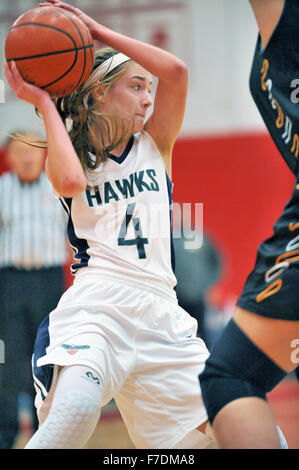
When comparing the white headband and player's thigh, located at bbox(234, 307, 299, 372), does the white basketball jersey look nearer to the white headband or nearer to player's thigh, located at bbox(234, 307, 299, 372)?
the white headband

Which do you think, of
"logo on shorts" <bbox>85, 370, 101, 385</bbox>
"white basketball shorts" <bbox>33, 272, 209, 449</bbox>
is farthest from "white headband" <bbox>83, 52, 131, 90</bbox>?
"logo on shorts" <bbox>85, 370, 101, 385</bbox>

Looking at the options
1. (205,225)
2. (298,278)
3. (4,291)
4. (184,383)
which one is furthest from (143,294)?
(205,225)

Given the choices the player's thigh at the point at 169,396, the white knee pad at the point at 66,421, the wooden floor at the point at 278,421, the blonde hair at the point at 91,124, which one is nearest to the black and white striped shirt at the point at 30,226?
the wooden floor at the point at 278,421

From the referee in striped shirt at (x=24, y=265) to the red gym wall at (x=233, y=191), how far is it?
2716mm

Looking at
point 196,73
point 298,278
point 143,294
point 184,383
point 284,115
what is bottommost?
point 196,73

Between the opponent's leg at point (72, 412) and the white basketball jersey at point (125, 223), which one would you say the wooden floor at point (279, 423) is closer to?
the white basketball jersey at point (125, 223)

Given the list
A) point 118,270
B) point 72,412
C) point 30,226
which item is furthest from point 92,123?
point 30,226

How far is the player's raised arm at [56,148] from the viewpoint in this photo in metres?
2.71

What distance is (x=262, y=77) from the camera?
2.44 m

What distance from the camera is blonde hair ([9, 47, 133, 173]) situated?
3.02 meters

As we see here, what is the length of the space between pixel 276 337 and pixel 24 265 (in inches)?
130
